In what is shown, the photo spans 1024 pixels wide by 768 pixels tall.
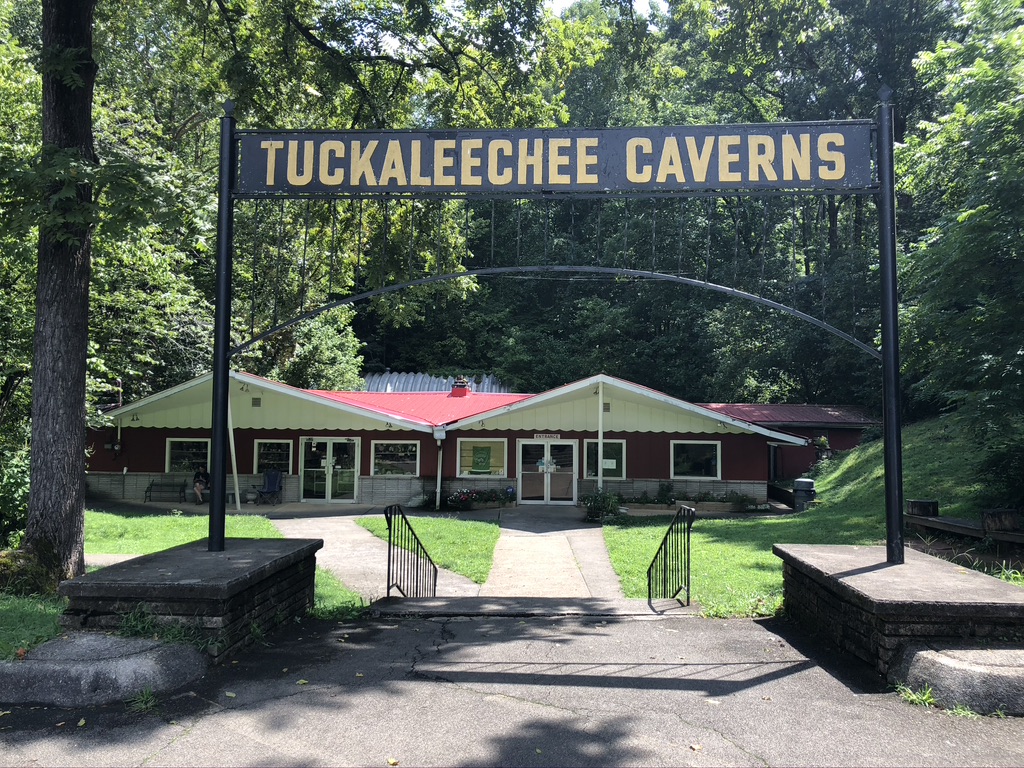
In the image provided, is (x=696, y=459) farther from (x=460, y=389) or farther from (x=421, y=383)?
(x=421, y=383)

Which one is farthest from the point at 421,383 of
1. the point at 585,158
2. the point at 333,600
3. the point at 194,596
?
the point at 194,596

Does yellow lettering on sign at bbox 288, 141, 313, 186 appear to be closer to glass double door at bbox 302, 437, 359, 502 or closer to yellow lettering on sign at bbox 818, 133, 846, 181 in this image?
yellow lettering on sign at bbox 818, 133, 846, 181

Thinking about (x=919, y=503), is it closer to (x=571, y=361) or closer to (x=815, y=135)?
(x=815, y=135)

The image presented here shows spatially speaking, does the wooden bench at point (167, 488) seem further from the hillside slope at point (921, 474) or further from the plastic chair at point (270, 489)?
the hillside slope at point (921, 474)

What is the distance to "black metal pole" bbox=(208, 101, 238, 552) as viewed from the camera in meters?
6.85

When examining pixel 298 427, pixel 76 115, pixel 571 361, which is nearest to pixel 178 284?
pixel 298 427

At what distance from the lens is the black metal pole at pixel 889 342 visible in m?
6.41

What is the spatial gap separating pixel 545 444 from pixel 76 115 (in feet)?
52.1

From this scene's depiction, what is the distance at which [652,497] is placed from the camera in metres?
22.2

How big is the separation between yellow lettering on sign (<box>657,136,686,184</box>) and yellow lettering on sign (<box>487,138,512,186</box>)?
141 centimetres

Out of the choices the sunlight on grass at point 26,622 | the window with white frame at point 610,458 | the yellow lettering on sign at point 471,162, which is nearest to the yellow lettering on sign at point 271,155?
the yellow lettering on sign at point 471,162

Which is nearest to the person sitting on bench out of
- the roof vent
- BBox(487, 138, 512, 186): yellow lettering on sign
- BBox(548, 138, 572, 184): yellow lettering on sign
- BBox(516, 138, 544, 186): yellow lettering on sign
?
the roof vent

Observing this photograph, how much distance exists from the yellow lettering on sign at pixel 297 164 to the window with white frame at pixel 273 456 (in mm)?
16261

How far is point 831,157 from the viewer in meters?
6.90
